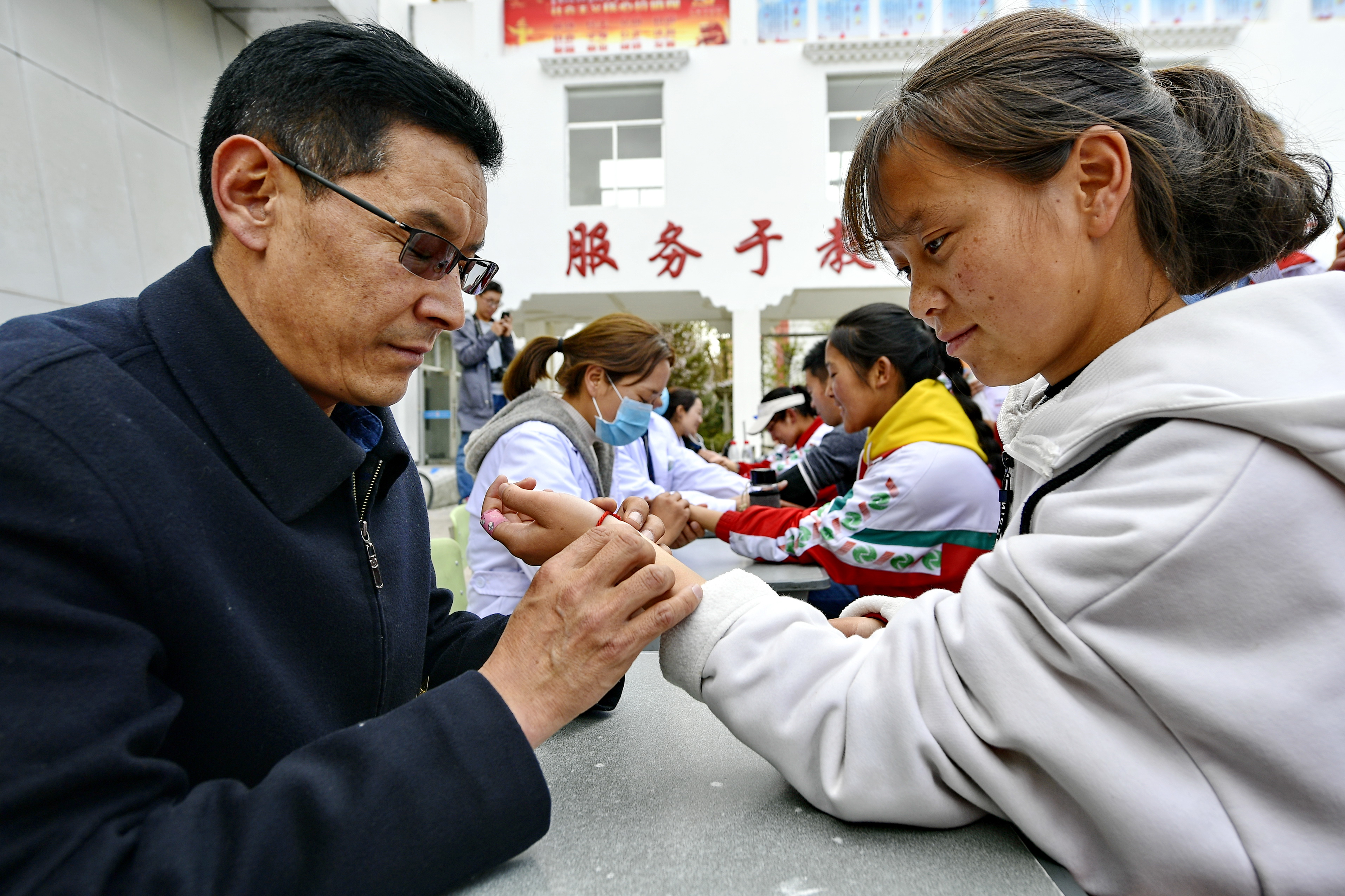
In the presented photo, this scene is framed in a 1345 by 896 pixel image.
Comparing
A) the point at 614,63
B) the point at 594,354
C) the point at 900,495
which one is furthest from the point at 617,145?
the point at 900,495

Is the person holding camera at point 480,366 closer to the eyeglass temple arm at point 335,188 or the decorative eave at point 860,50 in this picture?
the eyeglass temple arm at point 335,188

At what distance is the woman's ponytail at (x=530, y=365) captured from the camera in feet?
11.1

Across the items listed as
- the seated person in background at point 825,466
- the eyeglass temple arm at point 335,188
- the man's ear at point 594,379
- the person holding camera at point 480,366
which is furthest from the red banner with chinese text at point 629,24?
the eyeglass temple arm at point 335,188

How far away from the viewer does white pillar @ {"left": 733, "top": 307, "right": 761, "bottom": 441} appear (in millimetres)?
10250

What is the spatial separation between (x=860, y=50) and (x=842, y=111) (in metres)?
1.02

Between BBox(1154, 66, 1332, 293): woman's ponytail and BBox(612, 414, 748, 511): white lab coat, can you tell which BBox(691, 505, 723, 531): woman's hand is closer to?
BBox(612, 414, 748, 511): white lab coat

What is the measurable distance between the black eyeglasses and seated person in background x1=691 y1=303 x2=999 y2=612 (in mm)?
1817

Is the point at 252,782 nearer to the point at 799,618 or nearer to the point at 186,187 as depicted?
the point at 799,618

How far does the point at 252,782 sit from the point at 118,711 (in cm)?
27

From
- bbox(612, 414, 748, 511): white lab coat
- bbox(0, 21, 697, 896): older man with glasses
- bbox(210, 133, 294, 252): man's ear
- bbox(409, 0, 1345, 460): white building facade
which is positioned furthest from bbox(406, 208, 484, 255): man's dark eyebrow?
bbox(409, 0, 1345, 460): white building facade

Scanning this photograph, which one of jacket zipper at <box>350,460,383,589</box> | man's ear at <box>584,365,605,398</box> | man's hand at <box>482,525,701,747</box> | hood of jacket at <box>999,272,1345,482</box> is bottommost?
man's hand at <box>482,525,701,747</box>

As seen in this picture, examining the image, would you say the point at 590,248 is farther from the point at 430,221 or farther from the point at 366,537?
the point at 366,537

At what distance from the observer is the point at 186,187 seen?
3.04 metres

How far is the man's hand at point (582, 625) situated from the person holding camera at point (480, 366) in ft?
17.6
